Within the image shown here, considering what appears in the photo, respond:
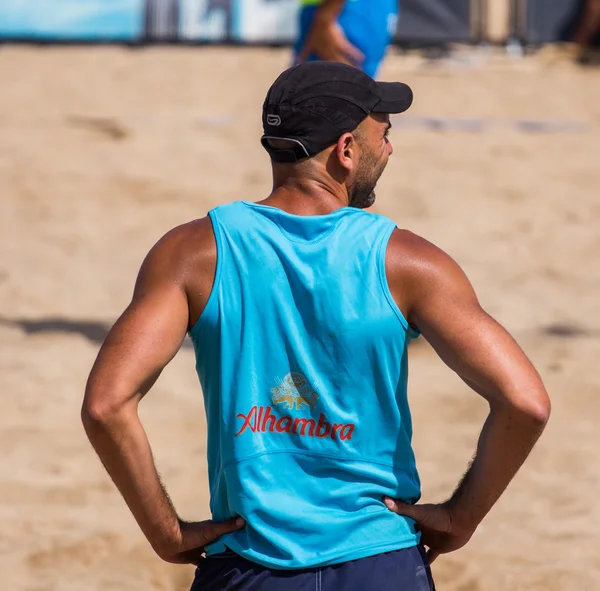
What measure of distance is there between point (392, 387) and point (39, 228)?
5.39m

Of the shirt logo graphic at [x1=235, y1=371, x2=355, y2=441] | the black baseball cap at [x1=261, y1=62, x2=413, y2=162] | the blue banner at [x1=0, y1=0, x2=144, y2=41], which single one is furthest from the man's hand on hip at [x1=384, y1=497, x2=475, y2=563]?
the blue banner at [x1=0, y1=0, x2=144, y2=41]

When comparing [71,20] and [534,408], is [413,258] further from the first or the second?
[71,20]

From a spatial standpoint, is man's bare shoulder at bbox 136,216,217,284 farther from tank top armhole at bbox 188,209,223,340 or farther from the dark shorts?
the dark shorts

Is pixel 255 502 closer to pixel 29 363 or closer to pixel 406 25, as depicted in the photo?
pixel 29 363

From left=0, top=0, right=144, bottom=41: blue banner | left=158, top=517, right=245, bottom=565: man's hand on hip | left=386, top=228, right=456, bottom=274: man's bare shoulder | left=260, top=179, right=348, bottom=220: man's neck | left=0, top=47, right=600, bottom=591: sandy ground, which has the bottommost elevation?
left=0, top=0, right=144, bottom=41: blue banner

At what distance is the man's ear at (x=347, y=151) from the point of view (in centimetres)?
198

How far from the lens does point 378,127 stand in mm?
2023

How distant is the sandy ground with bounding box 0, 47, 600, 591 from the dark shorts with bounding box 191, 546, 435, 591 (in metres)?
1.52


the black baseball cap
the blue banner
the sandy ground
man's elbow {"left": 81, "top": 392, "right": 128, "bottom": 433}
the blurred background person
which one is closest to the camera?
man's elbow {"left": 81, "top": 392, "right": 128, "bottom": 433}

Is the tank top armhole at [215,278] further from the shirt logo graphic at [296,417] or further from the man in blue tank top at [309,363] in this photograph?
the shirt logo graphic at [296,417]

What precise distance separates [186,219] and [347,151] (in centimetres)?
534

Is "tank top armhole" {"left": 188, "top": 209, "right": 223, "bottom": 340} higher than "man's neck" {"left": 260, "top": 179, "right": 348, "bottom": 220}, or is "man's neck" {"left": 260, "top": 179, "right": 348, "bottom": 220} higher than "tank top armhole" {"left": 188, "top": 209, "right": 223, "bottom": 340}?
"man's neck" {"left": 260, "top": 179, "right": 348, "bottom": 220}

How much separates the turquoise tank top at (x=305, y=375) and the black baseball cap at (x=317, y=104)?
15 centimetres

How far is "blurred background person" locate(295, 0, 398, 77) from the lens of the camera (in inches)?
199
